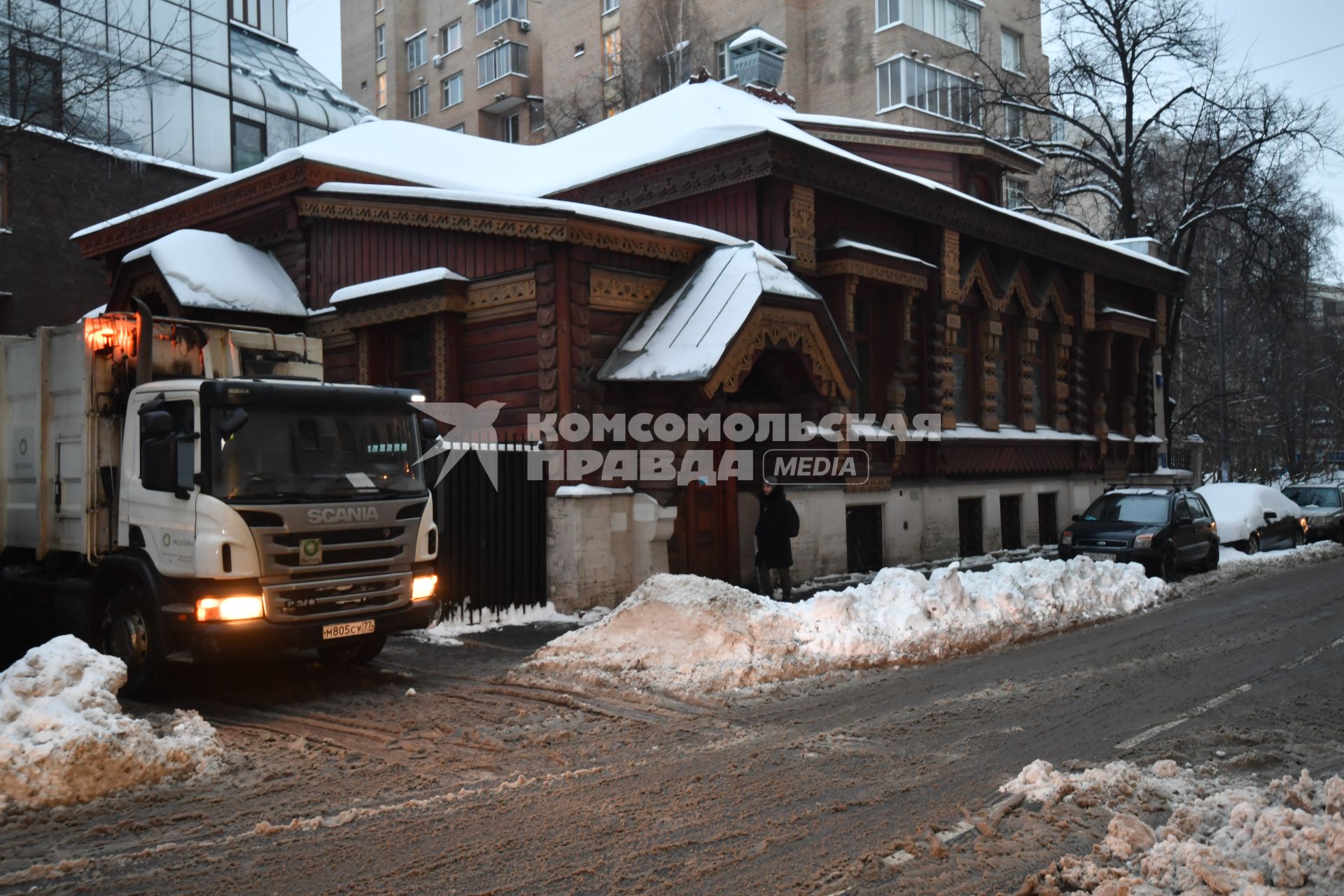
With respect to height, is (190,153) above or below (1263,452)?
above

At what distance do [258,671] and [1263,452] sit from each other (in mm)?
42684

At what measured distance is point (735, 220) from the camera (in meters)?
17.6

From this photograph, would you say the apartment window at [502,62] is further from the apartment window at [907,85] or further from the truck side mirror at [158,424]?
the truck side mirror at [158,424]

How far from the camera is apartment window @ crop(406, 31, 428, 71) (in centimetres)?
6269

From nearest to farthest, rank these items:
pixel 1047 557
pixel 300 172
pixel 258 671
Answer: pixel 258 671 < pixel 300 172 < pixel 1047 557

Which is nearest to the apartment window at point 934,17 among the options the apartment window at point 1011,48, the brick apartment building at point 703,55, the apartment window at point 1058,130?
the brick apartment building at point 703,55

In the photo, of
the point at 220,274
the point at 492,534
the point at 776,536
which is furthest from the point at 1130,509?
the point at 220,274

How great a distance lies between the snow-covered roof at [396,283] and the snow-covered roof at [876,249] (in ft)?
20.3

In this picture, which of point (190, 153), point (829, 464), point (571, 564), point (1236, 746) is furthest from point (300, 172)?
point (190, 153)

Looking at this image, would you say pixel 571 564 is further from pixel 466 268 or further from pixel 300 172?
pixel 300 172

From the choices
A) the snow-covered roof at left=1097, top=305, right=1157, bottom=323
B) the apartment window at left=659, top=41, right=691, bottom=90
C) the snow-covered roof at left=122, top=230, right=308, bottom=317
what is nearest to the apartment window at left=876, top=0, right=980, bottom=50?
the apartment window at left=659, top=41, right=691, bottom=90

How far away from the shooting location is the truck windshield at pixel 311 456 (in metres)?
8.84

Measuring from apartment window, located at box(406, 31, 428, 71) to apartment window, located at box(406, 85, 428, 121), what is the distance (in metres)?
1.37

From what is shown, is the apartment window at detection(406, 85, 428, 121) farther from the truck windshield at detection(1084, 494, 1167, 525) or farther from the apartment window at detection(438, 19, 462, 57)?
the truck windshield at detection(1084, 494, 1167, 525)
